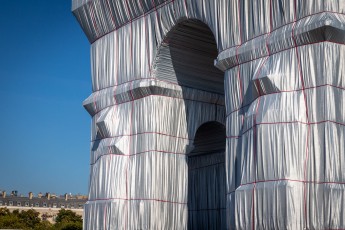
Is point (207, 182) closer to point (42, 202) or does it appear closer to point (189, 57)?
point (189, 57)

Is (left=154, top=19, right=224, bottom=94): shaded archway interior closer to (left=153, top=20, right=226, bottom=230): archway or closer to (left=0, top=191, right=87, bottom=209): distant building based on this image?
(left=153, top=20, right=226, bottom=230): archway

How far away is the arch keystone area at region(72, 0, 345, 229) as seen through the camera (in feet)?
56.6

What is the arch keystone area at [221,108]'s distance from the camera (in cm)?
1727

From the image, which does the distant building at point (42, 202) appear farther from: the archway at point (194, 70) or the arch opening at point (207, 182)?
the archway at point (194, 70)

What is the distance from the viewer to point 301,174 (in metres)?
17.2

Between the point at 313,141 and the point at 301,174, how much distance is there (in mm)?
1122

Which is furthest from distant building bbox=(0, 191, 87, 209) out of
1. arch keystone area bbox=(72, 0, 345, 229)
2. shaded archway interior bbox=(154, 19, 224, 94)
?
shaded archway interior bbox=(154, 19, 224, 94)

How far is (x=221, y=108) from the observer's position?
2722 centimetres

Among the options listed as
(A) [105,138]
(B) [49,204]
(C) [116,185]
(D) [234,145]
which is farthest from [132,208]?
(B) [49,204]

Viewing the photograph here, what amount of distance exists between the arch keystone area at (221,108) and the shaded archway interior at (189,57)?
0.17 feet

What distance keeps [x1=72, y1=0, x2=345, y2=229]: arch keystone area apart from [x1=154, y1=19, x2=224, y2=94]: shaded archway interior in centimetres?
5

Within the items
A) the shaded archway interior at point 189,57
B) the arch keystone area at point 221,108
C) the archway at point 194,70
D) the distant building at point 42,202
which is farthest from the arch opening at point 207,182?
the distant building at point 42,202

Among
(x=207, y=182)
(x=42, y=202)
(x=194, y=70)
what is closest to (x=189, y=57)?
(x=194, y=70)

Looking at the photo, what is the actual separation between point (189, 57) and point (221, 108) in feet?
10.1
